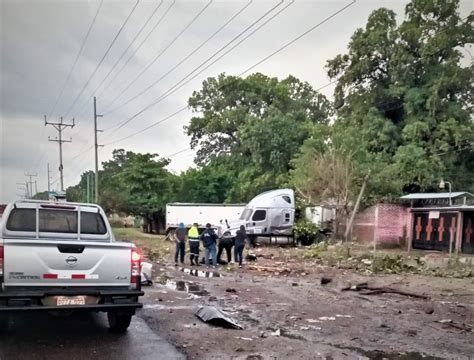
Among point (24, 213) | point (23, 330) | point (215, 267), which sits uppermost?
point (24, 213)

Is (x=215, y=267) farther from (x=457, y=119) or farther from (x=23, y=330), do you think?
(x=457, y=119)

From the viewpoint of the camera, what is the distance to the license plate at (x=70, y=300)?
6.14 m

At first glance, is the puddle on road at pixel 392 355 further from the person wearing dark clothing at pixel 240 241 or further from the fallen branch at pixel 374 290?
the person wearing dark clothing at pixel 240 241

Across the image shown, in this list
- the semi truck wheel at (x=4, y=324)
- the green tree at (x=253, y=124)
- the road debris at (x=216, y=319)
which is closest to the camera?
the semi truck wheel at (x=4, y=324)

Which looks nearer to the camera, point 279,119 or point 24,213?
point 24,213

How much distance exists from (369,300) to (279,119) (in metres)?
33.5

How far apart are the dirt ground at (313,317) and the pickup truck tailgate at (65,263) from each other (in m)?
1.40

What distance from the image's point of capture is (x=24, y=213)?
767 cm

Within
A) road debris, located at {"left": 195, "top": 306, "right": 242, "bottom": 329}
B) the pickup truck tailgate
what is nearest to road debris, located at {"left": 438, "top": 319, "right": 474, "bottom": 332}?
road debris, located at {"left": 195, "top": 306, "right": 242, "bottom": 329}

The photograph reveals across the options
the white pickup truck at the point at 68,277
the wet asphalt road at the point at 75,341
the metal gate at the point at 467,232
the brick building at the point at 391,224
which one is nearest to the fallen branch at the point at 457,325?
the wet asphalt road at the point at 75,341

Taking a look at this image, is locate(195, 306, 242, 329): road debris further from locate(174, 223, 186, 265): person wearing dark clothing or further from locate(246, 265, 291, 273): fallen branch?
locate(174, 223, 186, 265): person wearing dark clothing

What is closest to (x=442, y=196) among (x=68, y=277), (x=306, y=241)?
(x=306, y=241)

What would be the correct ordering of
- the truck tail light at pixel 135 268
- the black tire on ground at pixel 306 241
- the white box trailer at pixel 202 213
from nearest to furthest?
the truck tail light at pixel 135 268 < the black tire on ground at pixel 306 241 < the white box trailer at pixel 202 213

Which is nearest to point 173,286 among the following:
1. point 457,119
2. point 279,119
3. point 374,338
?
point 374,338
